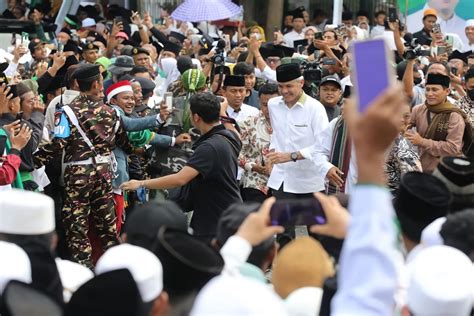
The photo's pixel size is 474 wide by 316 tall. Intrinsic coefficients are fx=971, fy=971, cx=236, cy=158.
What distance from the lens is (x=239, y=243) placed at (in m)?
3.42

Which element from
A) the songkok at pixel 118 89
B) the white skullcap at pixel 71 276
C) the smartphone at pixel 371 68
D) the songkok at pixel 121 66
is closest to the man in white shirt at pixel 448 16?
the songkok at pixel 121 66

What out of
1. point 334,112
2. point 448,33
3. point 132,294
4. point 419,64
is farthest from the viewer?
point 448,33

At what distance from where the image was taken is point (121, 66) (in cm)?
1052

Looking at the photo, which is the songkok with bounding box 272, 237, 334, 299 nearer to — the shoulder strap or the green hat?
the shoulder strap

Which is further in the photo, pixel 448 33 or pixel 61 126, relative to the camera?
pixel 448 33

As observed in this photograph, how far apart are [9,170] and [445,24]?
35.7 feet

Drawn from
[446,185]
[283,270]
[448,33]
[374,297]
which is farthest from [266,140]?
[448,33]

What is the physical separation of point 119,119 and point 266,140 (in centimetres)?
154

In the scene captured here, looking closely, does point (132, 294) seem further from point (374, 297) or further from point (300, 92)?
point (300, 92)

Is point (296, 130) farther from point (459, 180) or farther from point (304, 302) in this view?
point (304, 302)

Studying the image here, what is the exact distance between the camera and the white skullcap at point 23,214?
4.00 m

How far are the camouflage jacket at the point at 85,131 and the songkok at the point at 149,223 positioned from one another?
11.6 feet

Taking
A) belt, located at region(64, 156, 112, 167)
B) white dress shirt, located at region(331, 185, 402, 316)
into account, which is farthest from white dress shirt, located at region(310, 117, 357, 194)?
white dress shirt, located at region(331, 185, 402, 316)

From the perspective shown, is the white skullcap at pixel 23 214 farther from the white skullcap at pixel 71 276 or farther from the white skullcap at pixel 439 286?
the white skullcap at pixel 439 286
